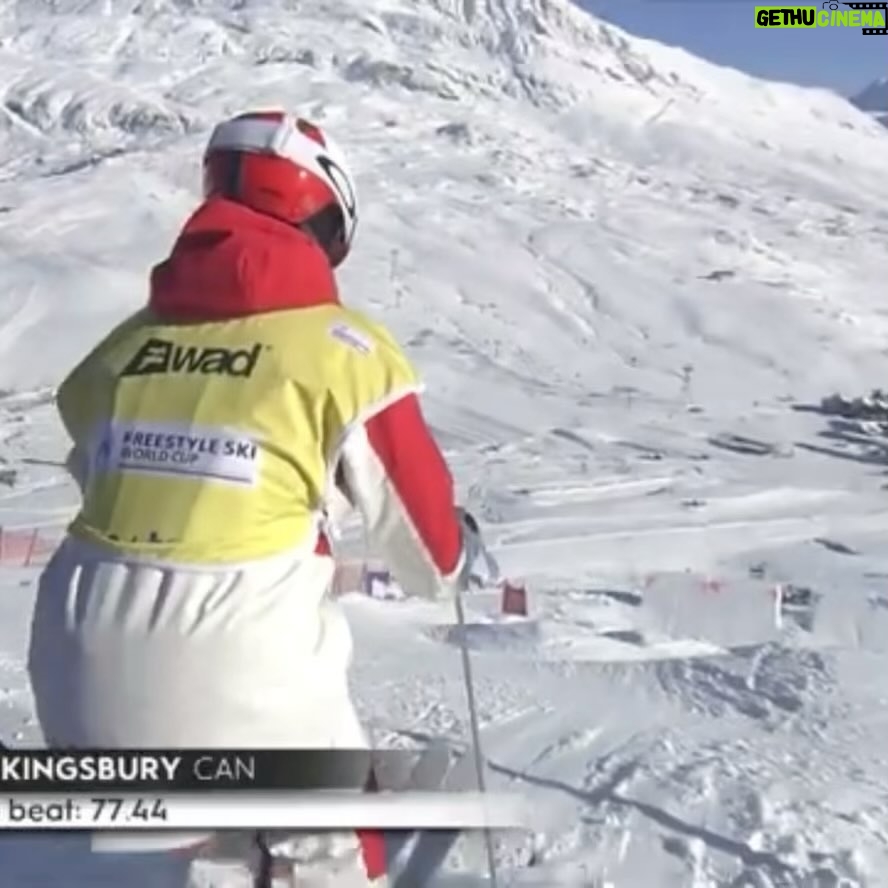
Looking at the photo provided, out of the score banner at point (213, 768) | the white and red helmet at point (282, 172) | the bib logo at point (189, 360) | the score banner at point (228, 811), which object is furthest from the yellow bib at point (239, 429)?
the score banner at point (228, 811)

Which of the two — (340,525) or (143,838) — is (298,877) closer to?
(143,838)

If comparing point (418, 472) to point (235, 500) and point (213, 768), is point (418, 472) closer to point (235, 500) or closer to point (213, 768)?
point (235, 500)

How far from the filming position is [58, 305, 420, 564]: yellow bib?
6.56ft

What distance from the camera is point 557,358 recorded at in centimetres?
4512

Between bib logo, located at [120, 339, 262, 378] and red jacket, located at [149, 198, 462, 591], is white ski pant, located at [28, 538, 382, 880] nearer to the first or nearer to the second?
red jacket, located at [149, 198, 462, 591]

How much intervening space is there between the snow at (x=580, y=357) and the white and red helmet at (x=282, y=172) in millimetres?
847

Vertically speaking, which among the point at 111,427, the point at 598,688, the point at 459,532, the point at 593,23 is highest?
the point at 111,427

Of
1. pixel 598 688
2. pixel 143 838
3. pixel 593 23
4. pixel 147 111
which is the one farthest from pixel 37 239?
pixel 593 23

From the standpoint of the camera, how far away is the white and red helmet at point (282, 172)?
2.11 m

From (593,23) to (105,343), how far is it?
4740 inches

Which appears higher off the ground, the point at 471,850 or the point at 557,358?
the point at 471,850

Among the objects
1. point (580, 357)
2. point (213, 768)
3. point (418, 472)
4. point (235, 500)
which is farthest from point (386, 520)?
point (580, 357)

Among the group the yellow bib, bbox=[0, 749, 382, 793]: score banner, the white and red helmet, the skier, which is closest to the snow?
bbox=[0, 749, 382, 793]: score banner

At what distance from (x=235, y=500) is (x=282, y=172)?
0.43 meters
